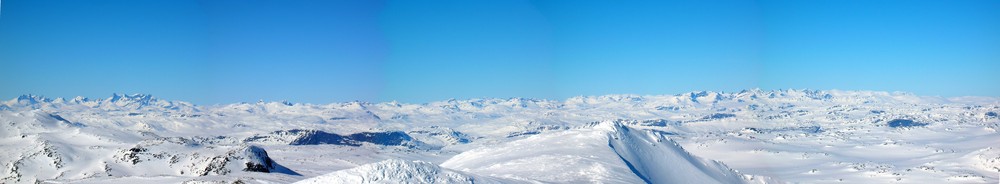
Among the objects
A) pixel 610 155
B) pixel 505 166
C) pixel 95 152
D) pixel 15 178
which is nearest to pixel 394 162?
pixel 505 166

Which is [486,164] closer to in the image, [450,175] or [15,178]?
[450,175]

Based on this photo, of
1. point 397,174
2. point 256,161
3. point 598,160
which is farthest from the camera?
point 256,161

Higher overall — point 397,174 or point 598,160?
point 598,160

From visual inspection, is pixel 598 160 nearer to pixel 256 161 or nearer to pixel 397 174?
pixel 397 174

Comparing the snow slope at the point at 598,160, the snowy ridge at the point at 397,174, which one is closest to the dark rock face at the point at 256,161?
the snow slope at the point at 598,160

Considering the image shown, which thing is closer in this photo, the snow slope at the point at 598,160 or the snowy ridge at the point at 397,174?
the snowy ridge at the point at 397,174

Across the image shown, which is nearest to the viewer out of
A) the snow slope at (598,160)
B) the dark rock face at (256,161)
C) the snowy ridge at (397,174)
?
the snowy ridge at (397,174)

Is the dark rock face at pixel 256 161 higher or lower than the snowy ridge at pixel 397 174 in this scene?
higher

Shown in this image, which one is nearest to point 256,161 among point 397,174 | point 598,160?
point 598,160

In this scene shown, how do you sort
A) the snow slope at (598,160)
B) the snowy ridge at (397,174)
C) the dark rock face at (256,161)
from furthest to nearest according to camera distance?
the dark rock face at (256,161), the snow slope at (598,160), the snowy ridge at (397,174)

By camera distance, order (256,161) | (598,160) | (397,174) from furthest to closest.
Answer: (256,161) → (598,160) → (397,174)

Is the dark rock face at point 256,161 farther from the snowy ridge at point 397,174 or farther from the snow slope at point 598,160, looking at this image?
the snowy ridge at point 397,174
